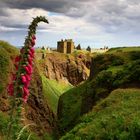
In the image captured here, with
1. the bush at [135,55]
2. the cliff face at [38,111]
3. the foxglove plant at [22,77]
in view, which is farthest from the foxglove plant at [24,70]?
the bush at [135,55]

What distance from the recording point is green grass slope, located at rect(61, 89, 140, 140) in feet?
70.3

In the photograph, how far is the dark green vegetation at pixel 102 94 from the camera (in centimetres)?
2328

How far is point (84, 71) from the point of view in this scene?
152750 millimetres

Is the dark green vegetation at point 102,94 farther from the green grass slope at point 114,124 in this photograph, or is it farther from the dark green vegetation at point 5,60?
the dark green vegetation at point 5,60

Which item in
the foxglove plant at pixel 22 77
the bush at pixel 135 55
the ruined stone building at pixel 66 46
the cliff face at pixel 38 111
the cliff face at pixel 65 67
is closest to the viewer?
the foxglove plant at pixel 22 77

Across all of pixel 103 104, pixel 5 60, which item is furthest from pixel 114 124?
pixel 5 60

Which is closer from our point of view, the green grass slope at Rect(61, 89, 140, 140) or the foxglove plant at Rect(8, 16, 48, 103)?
the foxglove plant at Rect(8, 16, 48, 103)

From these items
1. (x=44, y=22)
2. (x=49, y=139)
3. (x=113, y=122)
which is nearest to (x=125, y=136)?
(x=113, y=122)

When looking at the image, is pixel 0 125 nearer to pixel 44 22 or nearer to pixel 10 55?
pixel 10 55

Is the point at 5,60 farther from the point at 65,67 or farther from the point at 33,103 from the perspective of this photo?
the point at 65,67

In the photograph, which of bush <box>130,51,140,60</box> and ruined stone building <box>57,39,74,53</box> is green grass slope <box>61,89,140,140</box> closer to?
bush <box>130,51,140,60</box>

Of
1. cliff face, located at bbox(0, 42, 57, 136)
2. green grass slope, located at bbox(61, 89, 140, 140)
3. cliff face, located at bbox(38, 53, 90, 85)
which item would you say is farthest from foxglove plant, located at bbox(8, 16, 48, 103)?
cliff face, located at bbox(38, 53, 90, 85)

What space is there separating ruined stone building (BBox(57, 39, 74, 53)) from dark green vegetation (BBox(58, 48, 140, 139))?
7764 cm

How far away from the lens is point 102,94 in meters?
46.8
